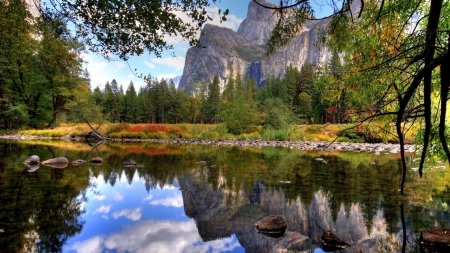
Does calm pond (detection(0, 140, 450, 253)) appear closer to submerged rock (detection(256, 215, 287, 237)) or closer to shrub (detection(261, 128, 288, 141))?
submerged rock (detection(256, 215, 287, 237))

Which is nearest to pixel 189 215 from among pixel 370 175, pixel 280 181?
pixel 280 181

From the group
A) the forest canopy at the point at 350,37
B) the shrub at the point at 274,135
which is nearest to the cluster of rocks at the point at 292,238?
the forest canopy at the point at 350,37

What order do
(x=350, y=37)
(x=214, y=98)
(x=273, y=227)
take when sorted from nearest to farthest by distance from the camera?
(x=350, y=37)
(x=273, y=227)
(x=214, y=98)

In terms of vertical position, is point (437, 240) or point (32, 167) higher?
point (437, 240)

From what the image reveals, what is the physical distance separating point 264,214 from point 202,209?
1.63 metres

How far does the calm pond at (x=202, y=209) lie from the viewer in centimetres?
511

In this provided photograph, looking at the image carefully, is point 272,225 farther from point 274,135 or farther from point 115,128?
point 115,128

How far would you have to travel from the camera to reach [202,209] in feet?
23.7

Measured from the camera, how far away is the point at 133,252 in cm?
482

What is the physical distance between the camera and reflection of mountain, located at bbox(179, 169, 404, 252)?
209 inches

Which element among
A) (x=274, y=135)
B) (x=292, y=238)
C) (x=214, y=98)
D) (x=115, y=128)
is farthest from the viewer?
(x=214, y=98)

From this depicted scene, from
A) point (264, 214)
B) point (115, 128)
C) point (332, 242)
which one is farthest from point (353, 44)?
point (115, 128)

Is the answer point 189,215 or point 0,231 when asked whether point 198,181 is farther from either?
point 0,231

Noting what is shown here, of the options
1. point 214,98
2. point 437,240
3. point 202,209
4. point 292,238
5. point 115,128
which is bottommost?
point 202,209
